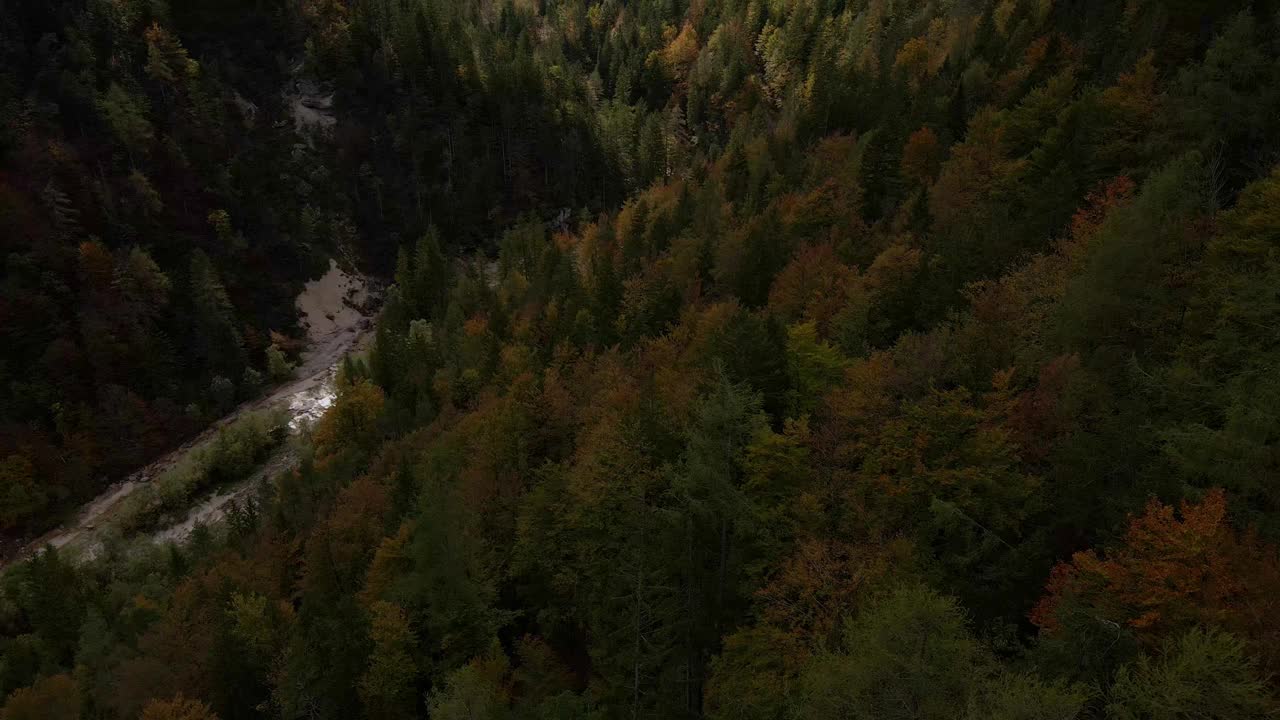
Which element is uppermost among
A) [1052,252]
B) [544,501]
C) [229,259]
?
[1052,252]

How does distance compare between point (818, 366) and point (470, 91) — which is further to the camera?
point (470, 91)

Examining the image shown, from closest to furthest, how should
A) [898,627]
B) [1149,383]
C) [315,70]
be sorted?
[898,627], [1149,383], [315,70]

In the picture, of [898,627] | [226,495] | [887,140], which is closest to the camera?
[898,627]

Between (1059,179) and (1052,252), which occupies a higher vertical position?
(1059,179)

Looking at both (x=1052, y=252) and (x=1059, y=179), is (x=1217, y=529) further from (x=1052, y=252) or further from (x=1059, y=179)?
(x=1059, y=179)

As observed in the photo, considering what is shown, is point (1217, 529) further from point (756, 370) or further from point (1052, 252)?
point (1052, 252)

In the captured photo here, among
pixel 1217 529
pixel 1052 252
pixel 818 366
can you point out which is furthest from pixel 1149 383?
pixel 1052 252

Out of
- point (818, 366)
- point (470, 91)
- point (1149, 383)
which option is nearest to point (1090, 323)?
point (1149, 383)
